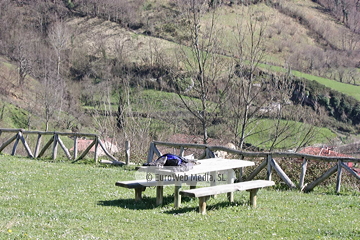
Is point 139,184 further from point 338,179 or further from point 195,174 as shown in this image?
point 338,179

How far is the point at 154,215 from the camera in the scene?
8.37 m

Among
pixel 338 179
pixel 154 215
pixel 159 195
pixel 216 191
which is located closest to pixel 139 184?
pixel 159 195

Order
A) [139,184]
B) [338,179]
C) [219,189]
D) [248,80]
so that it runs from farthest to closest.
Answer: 1. [248,80]
2. [338,179]
3. [139,184]
4. [219,189]

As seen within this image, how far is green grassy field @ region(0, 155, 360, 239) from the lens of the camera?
7.11 metres

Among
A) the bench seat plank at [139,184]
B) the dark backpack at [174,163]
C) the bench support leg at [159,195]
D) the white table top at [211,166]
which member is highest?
the dark backpack at [174,163]

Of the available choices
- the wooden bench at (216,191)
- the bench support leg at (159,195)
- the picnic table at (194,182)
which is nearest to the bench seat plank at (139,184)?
the picnic table at (194,182)

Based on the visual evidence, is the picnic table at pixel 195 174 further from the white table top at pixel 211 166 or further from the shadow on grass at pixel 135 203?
the shadow on grass at pixel 135 203

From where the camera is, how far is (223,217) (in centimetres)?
836

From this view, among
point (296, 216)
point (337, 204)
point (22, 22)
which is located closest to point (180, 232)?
point (296, 216)

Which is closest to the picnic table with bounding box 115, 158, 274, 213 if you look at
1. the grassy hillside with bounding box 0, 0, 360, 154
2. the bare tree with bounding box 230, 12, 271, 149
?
the bare tree with bounding box 230, 12, 271, 149

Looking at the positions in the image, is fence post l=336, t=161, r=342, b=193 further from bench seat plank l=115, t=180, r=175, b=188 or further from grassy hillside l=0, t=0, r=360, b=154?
grassy hillside l=0, t=0, r=360, b=154

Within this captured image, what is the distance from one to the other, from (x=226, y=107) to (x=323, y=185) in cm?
1133

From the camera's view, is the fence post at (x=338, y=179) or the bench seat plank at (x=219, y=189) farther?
the fence post at (x=338, y=179)

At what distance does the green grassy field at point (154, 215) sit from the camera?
23.3 feet
